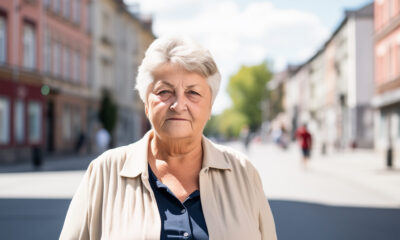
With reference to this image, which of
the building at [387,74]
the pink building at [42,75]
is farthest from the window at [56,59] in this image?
the building at [387,74]

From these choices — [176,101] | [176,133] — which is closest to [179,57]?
[176,101]

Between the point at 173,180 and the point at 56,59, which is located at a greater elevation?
the point at 56,59

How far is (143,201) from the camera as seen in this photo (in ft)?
8.10

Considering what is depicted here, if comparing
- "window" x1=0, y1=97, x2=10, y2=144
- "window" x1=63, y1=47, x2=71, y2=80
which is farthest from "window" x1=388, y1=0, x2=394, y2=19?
Answer: "window" x1=0, y1=97, x2=10, y2=144

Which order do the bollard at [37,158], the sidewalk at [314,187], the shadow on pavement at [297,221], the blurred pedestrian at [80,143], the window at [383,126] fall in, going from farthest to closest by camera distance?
the window at [383,126] < the blurred pedestrian at [80,143] < the bollard at [37,158] < the sidewalk at [314,187] < the shadow on pavement at [297,221]

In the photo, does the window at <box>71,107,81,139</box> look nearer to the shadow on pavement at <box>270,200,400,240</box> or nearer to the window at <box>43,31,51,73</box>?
the window at <box>43,31,51,73</box>

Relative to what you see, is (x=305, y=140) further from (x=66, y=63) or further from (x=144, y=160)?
(x=66, y=63)

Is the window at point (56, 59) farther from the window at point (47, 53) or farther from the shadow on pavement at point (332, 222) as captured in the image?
the shadow on pavement at point (332, 222)

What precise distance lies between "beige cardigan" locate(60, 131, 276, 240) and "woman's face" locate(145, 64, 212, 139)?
0.15 meters

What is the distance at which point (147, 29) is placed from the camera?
6109 cm

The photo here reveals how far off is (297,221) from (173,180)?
21.8ft

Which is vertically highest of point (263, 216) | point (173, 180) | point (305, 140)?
point (173, 180)

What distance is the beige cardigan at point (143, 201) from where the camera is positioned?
242 cm

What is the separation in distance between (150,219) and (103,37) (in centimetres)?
4231
